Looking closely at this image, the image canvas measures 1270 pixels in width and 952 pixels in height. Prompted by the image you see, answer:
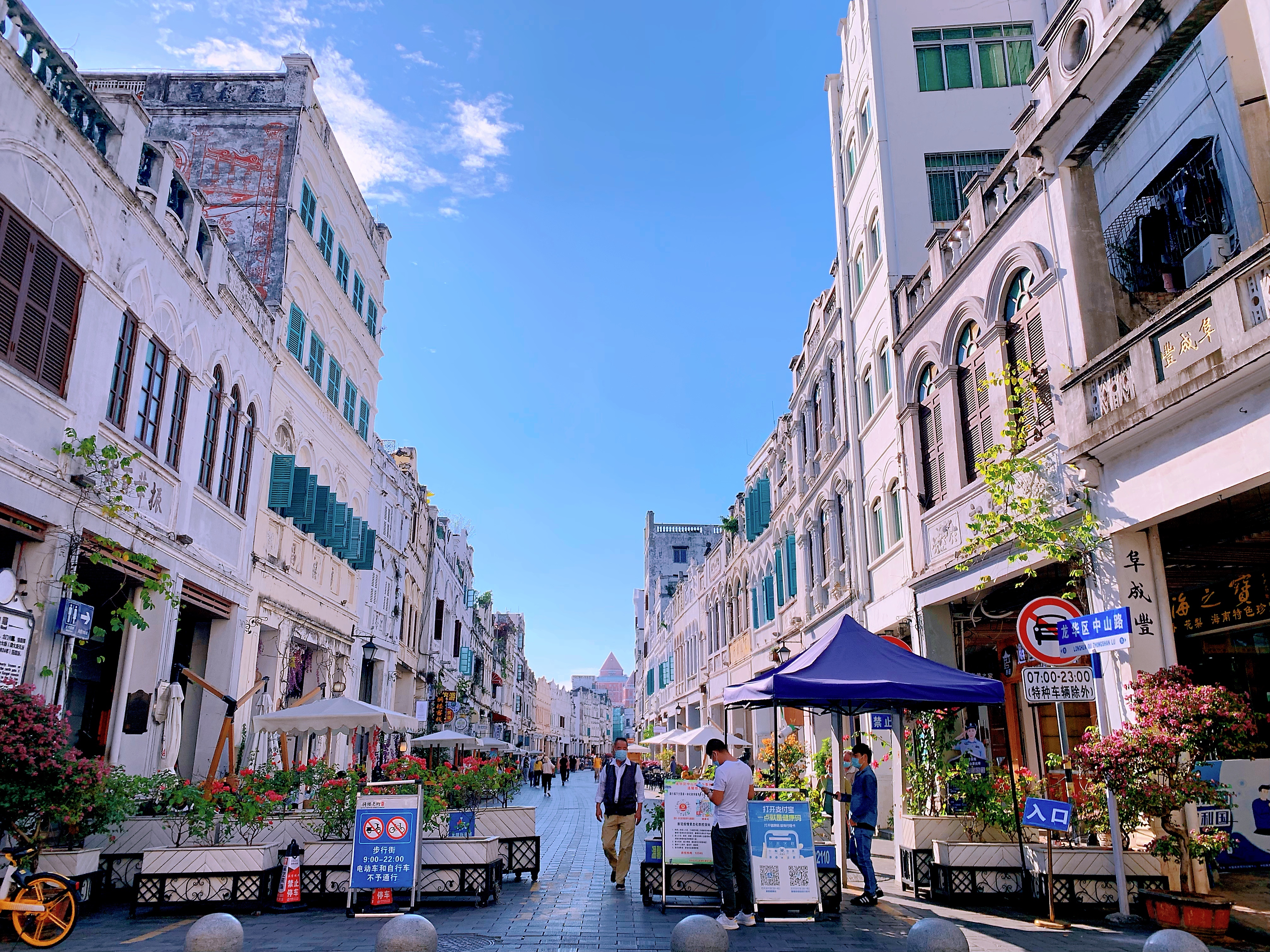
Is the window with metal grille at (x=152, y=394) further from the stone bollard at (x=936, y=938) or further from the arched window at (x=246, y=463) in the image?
the stone bollard at (x=936, y=938)

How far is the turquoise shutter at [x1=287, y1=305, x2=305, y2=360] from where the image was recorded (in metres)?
20.4

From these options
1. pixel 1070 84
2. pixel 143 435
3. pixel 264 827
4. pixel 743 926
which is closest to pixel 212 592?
pixel 143 435

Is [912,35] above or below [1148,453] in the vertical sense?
above

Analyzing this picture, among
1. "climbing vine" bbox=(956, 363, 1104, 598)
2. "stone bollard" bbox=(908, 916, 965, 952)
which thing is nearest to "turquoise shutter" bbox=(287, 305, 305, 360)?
"climbing vine" bbox=(956, 363, 1104, 598)

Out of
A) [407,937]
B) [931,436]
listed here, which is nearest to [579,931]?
[407,937]

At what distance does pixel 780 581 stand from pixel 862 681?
703 inches

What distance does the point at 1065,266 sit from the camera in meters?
11.9

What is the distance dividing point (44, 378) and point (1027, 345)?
12.8 meters

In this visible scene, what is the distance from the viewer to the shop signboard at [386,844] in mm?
9586

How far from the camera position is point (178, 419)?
14.8m

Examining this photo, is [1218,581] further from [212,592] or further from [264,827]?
[212,592]

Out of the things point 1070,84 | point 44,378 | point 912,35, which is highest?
point 912,35

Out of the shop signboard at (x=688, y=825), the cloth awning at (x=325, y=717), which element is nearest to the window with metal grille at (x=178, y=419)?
the cloth awning at (x=325, y=717)

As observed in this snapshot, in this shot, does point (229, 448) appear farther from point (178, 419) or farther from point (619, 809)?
point (619, 809)
